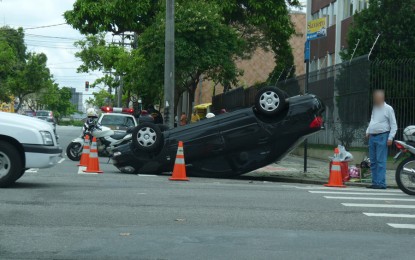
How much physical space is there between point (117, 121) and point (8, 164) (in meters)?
15.1

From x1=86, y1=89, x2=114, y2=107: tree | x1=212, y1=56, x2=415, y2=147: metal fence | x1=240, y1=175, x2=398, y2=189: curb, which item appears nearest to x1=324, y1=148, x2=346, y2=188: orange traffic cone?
x1=240, y1=175, x2=398, y2=189: curb

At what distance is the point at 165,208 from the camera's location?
30.3ft

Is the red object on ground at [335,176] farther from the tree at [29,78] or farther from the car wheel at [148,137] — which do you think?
the tree at [29,78]

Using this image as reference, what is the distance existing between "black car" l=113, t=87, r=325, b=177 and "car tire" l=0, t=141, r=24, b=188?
3955 mm

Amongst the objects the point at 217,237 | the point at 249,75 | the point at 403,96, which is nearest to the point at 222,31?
the point at 403,96

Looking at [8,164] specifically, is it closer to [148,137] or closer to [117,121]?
[148,137]

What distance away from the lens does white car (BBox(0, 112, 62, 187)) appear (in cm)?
1101

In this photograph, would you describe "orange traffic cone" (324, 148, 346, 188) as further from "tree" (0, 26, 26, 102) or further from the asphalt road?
"tree" (0, 26, 26, 102)

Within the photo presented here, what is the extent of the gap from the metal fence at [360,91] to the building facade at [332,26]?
11875 mm

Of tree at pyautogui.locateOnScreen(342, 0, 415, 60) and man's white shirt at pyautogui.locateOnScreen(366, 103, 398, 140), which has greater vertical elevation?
tree at pyautogui.locateOnScreen(342, 0, 415, 60)

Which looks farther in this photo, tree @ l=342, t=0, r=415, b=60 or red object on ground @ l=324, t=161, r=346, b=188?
tree @ l=342, t=0, r=415, b=60

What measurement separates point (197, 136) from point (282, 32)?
66.5 feet

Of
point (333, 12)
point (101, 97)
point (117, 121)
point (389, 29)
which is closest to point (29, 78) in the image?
point (101, 97)

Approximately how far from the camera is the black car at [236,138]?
14.3m
